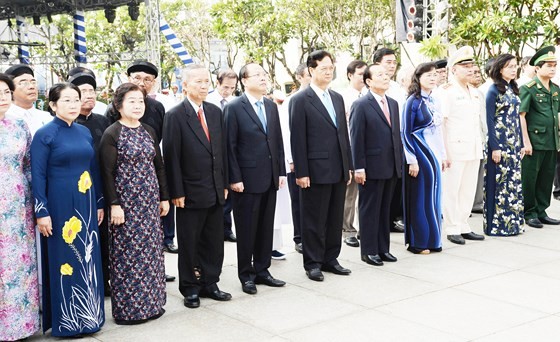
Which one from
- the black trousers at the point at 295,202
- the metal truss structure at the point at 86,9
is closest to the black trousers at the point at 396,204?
the black trousers at the point at 295,202

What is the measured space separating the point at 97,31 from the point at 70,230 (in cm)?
3400

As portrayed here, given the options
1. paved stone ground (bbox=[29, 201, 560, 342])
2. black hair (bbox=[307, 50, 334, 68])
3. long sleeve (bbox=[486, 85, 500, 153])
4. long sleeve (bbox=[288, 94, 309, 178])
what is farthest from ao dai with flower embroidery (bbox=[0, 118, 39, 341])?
long sleeve (bbox=[486, 85, 500, 153])

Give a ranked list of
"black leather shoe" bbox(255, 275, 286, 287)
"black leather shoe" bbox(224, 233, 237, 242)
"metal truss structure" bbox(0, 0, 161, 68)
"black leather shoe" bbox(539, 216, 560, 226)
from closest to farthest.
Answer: "black leather shoe" bbox(255, 275, 286, 287), "black leather shoe" bbox(224, 233, 237, 242), "black leather shoe" bbox(539, 216, 560, 226), "metal truss structure" bbox(0, 0, 161, 68)

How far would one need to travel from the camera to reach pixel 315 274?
609 cm

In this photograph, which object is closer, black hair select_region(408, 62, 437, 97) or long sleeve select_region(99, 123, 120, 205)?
long sleeve select_region(99, 123, 120, 205)

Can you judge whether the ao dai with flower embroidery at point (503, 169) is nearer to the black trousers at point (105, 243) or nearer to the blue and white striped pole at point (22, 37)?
the black trousers at point (105, 243)

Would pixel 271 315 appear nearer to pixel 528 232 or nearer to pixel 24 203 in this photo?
pixel 24 203

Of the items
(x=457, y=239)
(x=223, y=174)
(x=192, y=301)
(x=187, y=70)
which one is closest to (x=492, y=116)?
(x=457, y=239)

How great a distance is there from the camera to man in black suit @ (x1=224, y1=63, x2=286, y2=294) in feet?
18.8

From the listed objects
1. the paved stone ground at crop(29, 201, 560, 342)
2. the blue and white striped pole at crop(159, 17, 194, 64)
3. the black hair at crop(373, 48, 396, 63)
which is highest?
the blue and white striped pole at crop(159, 17, 194, 64)

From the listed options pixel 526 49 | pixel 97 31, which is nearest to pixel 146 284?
pixel 526 49

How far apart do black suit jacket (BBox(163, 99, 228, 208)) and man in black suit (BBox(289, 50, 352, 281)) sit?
0.90 meters

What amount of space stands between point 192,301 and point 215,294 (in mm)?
220

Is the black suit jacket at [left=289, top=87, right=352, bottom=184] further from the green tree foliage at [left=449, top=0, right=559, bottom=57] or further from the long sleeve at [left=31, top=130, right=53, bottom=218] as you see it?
the green tree foliage at [left=449, top=0, right=559, bottom=57]
